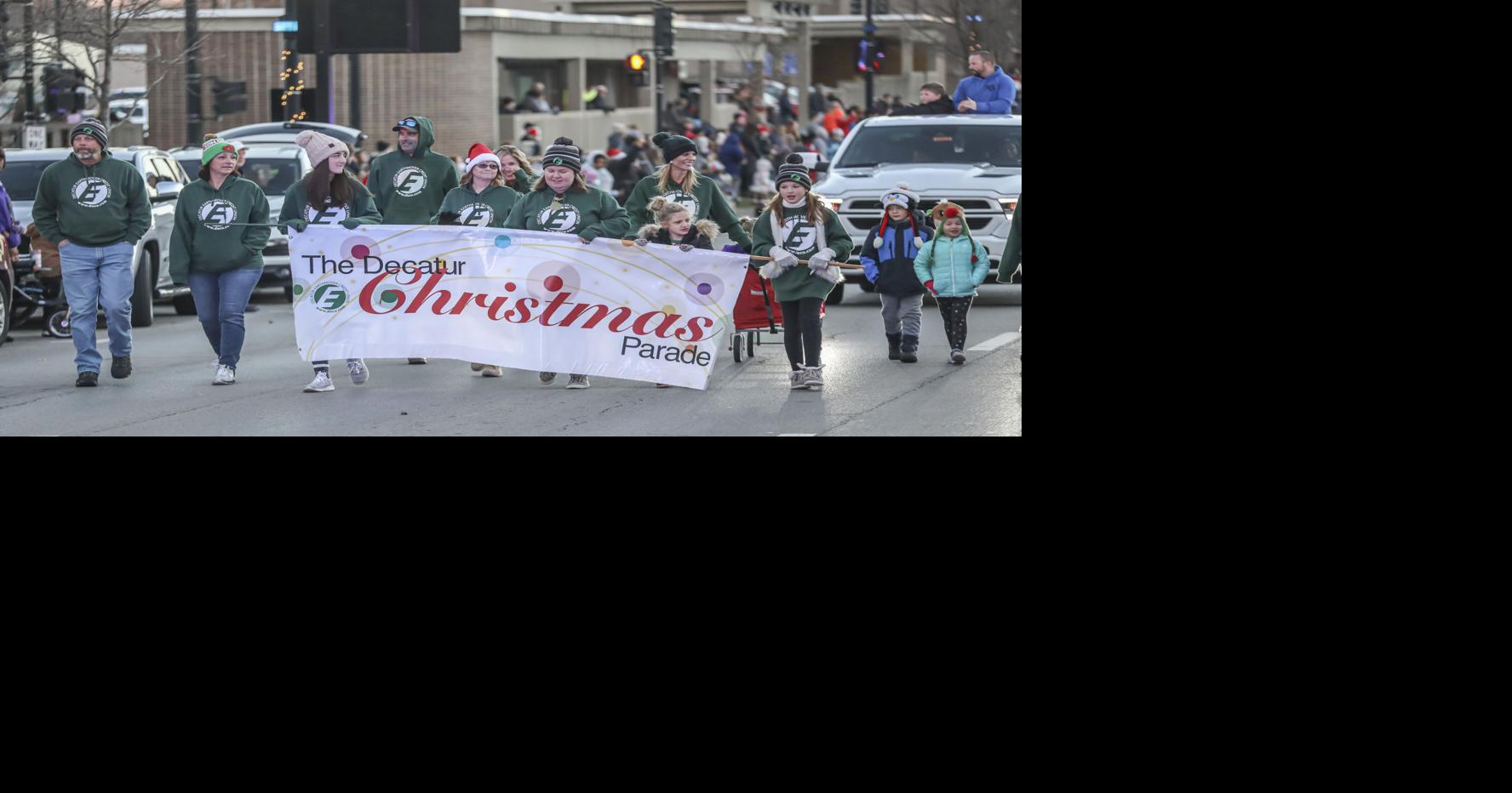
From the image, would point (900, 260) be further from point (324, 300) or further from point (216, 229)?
point (216, 229)

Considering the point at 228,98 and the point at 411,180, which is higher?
the point at 228,98

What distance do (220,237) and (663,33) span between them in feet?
59.2

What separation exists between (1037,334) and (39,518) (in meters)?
3.52

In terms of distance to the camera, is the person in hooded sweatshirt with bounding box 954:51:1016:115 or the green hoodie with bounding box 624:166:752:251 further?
the person in hooded sweatshirt with bounding box 954:51:1016:115

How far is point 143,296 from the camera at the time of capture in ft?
59.7

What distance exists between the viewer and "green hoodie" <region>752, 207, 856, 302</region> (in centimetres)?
1250

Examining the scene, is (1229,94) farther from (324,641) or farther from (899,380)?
(899,380)

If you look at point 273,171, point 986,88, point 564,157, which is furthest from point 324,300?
point 986,88

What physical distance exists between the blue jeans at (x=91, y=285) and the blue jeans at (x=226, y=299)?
58cm

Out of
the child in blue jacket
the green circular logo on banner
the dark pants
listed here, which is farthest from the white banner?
the dark pants

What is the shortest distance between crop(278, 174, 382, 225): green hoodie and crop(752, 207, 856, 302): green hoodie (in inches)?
98.5

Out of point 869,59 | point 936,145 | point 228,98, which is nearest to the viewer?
point 936,145

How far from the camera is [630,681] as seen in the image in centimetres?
600

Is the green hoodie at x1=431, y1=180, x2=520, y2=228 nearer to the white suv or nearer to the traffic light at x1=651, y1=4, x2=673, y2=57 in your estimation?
the white suv
